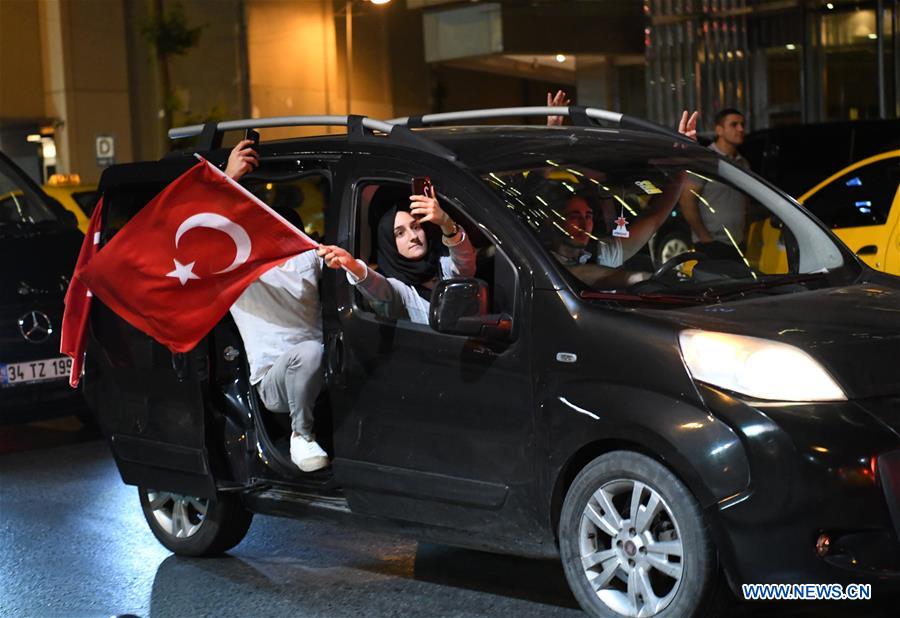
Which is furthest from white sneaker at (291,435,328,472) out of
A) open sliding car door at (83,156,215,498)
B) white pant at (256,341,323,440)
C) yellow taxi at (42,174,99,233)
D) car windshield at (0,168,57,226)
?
yellow taxi at (42,174,99,233)

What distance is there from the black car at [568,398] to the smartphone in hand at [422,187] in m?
0.12

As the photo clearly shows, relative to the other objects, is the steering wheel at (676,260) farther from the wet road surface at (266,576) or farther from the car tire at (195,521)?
the car tire at (195,521)

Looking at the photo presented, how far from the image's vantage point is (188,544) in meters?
7.02

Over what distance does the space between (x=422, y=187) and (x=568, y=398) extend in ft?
3.20

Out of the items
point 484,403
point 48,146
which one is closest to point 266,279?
point 484,403

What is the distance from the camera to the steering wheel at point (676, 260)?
573 centimetres

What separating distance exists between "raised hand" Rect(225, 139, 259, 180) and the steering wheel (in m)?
1.81

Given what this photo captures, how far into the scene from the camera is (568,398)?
523 centimetres

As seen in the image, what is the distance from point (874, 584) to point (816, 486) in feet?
1.19

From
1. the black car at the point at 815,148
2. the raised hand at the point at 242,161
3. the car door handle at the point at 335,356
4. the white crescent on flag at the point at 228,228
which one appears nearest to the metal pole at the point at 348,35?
the black car at the point at 815,148

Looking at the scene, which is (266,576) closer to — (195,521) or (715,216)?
(195,521)

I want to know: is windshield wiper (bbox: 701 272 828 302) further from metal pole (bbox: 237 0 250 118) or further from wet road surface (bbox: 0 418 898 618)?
metal pole (bbox: 237 0 250 118)

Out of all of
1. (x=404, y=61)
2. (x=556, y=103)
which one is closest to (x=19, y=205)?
(x=556, y=103)

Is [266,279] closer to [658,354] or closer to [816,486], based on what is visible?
[658,354]
